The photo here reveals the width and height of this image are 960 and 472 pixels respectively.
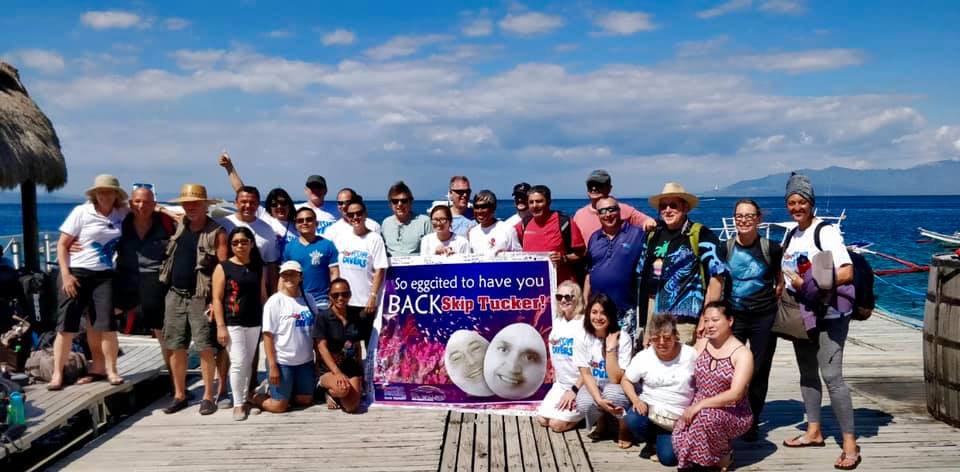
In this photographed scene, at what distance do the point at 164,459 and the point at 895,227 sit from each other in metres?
74.4

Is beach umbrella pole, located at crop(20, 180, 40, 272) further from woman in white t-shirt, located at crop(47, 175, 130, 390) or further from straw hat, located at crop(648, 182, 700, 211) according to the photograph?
straw hat, located at crop(648, 182, 700, 211)

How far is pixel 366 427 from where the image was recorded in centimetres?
512

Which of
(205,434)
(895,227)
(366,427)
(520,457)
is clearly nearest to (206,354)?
(205,434)

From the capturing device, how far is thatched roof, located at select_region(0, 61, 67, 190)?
8.79 metres

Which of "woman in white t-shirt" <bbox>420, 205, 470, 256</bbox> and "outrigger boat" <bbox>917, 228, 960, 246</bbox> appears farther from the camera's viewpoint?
"outrigger boat" <bbox>917, 228, 960, 246</bbox>

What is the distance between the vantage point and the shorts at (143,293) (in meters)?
5.43

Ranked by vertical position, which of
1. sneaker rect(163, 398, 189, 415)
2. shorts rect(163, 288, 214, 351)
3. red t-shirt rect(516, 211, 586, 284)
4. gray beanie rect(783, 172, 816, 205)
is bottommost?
sneaker rect(163, 398, 189, 415)

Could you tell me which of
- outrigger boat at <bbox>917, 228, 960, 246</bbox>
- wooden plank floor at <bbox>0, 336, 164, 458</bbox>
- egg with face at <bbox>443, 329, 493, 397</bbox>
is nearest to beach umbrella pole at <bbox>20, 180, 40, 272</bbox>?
wooden plank floor at <bbox>0, 336, 164, 458</bbox>

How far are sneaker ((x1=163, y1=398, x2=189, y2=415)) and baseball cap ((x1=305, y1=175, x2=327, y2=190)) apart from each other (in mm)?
2198

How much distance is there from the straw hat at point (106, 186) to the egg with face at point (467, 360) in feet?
9.44

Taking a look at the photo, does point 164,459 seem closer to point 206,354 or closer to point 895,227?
point 206,354

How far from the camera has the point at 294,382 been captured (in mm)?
5586

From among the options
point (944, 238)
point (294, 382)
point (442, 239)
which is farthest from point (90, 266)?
point (944, 238)

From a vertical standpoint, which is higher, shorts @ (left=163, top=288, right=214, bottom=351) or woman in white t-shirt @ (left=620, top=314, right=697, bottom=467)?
shorts @ (left=163, top=288, right=214, bottom=351)
